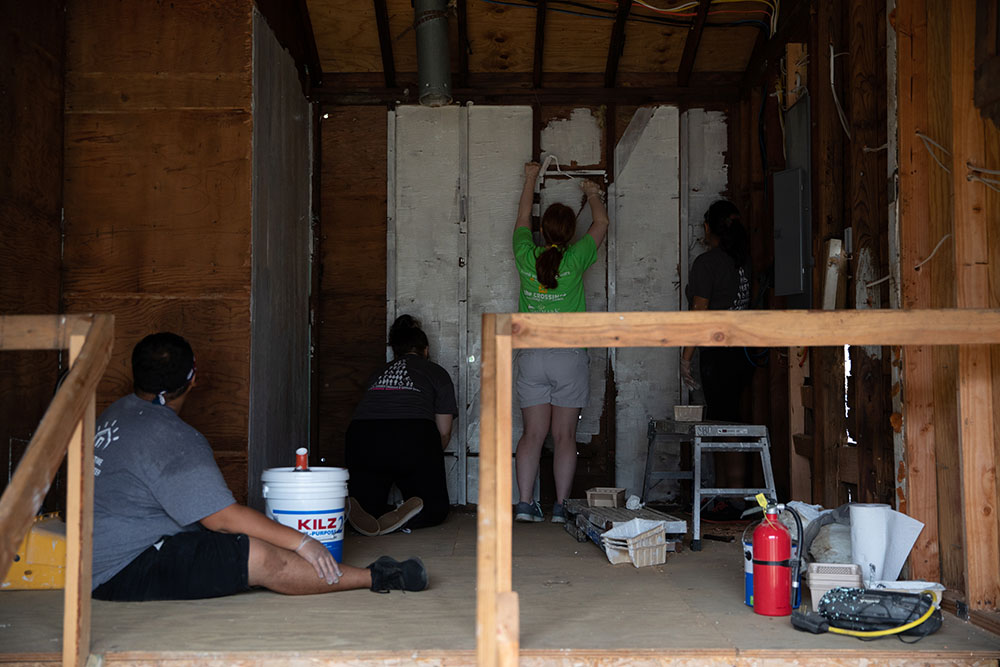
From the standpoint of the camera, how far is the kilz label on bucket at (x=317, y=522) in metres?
3.35

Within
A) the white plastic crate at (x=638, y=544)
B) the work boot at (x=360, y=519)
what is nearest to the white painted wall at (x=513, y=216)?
the work boot at (x=360, y=519)

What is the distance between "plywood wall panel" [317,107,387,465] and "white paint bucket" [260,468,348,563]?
2.21 m

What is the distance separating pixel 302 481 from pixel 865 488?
6.84 feet

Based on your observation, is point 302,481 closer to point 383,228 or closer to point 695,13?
point 383,228

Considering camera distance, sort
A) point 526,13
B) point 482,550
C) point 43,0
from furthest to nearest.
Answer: point 526,13 < point 43,0 < point 482,550

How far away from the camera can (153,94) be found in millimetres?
4066

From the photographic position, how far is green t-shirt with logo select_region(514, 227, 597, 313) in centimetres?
485

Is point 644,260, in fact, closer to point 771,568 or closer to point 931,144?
point 931,144

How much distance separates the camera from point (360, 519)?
14.2 ft

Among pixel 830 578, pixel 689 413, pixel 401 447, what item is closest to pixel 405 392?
pixel 401 447

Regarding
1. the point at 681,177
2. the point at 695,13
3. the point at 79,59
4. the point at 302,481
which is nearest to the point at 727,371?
the point at 681,177

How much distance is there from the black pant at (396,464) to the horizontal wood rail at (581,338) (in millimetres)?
2519

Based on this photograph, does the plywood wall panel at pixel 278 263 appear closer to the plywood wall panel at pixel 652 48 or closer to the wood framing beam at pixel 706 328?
the plywood wall panel at pixel 652 48

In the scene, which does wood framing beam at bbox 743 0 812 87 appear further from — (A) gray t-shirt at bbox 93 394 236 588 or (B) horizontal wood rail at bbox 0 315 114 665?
(B) horizontal wood rail at bbox 0 315 114 665
